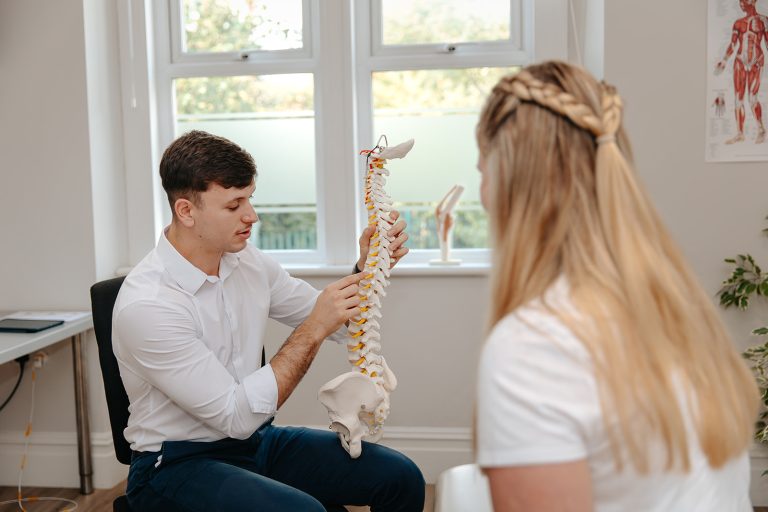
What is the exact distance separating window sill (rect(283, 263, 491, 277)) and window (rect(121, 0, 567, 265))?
0.40ft

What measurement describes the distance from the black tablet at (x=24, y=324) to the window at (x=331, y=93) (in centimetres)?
70

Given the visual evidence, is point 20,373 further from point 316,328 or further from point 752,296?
point 752,296

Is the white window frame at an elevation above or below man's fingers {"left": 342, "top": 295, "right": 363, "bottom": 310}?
above

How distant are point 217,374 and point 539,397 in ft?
3.53

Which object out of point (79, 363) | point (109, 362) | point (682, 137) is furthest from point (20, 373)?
point (682, 137)

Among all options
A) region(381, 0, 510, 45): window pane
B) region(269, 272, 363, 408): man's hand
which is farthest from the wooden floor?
region(381, 0, 510, 45): window pane

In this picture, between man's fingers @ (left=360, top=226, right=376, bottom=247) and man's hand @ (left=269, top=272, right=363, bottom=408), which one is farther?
man's fingers @ (left=360, top=226, right=376, bottom=247)

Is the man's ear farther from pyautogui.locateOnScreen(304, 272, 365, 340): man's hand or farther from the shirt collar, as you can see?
pyautogui.locateOnScreen(304, 272, 365, 340): man's hand

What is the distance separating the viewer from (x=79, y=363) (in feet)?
9.46

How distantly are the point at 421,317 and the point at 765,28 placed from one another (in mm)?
1512

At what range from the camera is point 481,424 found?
928 mm

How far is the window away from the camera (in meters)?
3.05

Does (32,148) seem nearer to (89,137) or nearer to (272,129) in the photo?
(89,137)

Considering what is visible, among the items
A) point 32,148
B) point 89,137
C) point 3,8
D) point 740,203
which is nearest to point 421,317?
point 740,203
